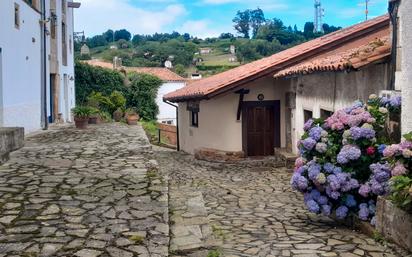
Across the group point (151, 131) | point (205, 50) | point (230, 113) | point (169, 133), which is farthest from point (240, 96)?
point (205, 50)

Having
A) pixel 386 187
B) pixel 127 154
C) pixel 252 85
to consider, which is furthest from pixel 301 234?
pixel 252 85

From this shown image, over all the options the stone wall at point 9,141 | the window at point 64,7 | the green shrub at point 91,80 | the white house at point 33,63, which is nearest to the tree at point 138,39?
the green shrub at point 91,80

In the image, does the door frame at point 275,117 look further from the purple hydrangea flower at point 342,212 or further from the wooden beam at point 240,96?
the purple hydrangea flower at point 342,212

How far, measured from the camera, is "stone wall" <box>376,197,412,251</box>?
17.1 ft

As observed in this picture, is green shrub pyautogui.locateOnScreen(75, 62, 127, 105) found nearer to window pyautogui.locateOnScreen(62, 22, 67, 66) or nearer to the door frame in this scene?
window pyautogui.locateOnScreen(62, 22, 67, 66)

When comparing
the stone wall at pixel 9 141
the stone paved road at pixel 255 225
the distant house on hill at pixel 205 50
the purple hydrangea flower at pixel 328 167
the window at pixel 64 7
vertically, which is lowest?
the stone paved road at pixel 255 225

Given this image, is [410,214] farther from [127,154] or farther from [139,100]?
[139,100]

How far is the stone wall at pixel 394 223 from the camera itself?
5.20 m

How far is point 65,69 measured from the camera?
22.2 m

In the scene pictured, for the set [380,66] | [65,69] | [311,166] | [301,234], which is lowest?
[301,234]

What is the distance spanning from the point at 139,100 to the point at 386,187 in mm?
31347

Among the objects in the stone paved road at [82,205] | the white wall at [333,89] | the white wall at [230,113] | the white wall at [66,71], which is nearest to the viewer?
the stone paved road at [82,205]

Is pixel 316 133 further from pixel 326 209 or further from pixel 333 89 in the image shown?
pixel 333 89

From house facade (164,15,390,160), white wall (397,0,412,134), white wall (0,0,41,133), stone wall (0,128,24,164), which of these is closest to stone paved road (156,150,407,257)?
white wall (397,0,412,134)
